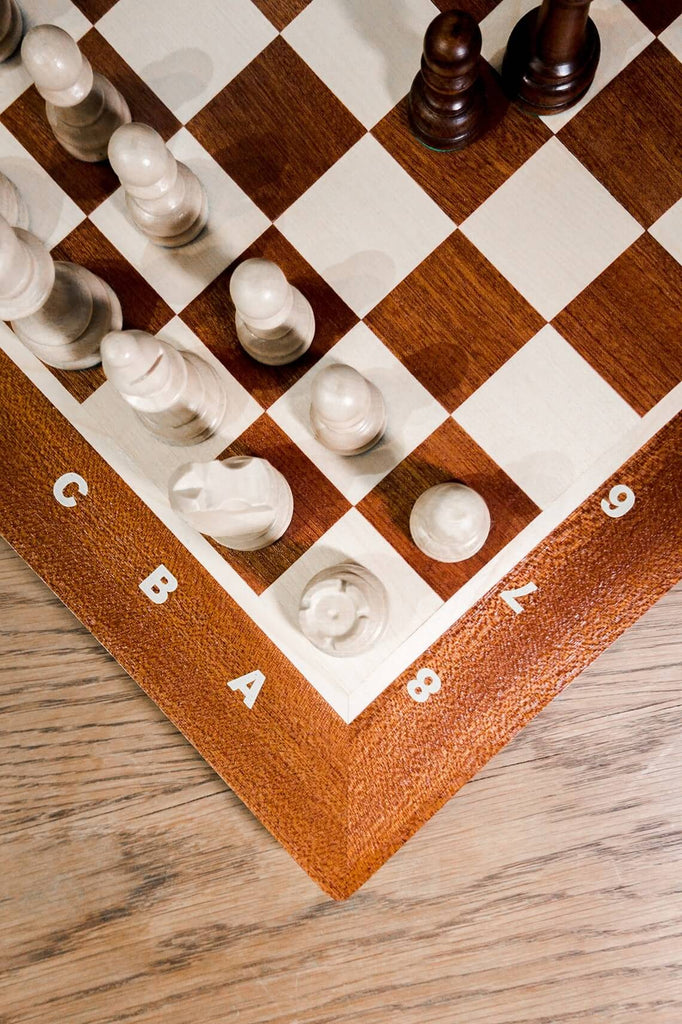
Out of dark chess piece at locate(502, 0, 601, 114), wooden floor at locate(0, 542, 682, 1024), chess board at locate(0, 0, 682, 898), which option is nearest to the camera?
dark chess piece at locate(502, 0, 601, 114)

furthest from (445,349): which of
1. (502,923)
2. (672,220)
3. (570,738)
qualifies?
(502,923)

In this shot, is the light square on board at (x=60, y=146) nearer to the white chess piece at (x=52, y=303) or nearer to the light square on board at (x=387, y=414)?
the white chess piece at (x=52, y=303)

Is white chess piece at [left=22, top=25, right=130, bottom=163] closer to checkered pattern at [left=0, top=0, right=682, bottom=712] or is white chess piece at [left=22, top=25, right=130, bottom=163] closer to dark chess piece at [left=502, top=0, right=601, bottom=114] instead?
checkered pattern at [left=0, top=0, right=682, bottom=712]

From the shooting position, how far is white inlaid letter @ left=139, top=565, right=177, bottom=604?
43.1 inches

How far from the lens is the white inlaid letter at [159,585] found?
3.59 feet

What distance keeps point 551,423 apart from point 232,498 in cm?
45

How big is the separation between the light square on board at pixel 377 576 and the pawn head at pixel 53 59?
0.63 m

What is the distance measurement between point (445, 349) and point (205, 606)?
1.61 feet

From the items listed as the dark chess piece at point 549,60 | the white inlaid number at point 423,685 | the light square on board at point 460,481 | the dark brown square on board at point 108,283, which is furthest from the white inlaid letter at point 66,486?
the dark chess piece at point 549,60

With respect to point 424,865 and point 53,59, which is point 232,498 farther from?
point 424,865

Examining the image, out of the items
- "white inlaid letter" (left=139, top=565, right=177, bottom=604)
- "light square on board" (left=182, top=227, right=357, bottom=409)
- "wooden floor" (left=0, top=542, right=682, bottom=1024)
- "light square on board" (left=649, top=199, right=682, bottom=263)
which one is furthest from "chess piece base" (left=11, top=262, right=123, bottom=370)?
"light square on board" (left=649, top=199, right=682, bottom=263)

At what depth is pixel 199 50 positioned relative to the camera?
1102 millimetres

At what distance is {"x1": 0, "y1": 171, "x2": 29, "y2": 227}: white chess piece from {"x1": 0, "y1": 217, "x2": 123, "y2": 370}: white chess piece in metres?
0.12

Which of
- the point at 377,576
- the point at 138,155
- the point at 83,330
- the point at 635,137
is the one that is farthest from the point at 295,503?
the point at 635,137
